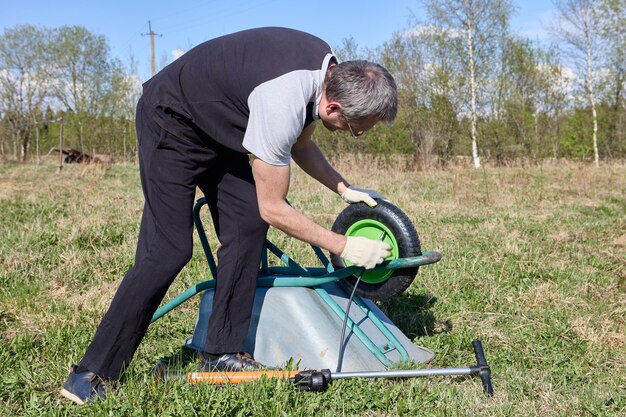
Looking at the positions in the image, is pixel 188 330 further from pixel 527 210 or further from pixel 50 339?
pixel 527 210

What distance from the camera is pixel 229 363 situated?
2.75 meters

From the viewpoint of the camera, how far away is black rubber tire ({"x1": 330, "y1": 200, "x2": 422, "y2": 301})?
284 cm

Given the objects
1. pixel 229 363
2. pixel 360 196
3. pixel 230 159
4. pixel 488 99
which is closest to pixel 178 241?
pixel 230 159

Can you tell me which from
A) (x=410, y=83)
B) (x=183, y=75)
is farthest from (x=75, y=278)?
(x=410, y=83)

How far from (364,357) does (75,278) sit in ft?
8.74

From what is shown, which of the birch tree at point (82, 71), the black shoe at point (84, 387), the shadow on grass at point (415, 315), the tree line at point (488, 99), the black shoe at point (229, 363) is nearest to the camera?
the black shoe at point (84, 387)

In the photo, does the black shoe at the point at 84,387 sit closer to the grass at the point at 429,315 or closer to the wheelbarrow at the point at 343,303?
the grass at the point at 429,315

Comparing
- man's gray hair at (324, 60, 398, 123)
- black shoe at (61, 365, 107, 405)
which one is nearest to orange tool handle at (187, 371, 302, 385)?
black shoe at (61, 365, 107, 405)

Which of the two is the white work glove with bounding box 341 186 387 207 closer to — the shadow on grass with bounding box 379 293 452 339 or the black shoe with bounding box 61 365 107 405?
the shadow on grass with bounding box 379 293 452 339

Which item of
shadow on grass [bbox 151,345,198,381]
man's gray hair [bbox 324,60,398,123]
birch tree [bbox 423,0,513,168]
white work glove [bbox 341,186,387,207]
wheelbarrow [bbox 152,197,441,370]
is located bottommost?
shadow on grass [bbox 151,345,198,381]

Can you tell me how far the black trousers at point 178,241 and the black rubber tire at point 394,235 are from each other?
0.51 meters

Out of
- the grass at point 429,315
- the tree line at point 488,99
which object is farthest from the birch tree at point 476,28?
the grass at point 429,315

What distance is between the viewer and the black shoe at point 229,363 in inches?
108

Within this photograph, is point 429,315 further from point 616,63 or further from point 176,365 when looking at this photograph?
point 616,63
